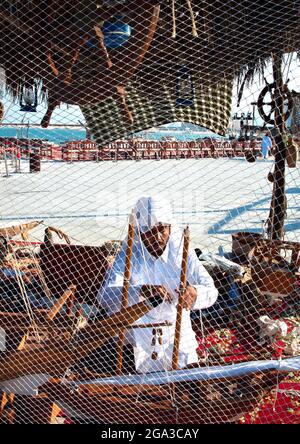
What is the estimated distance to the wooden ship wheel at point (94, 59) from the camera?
2197 mm

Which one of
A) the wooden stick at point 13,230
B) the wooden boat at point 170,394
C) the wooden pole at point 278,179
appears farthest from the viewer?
the wooden pole at point 278,179

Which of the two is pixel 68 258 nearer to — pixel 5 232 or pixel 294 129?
pixel 5 232

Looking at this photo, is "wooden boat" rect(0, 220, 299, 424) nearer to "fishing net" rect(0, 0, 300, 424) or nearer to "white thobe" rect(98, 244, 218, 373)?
"fishing net" rect(0, 0, 300, 424)

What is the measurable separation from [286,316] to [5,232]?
2208 millimetres

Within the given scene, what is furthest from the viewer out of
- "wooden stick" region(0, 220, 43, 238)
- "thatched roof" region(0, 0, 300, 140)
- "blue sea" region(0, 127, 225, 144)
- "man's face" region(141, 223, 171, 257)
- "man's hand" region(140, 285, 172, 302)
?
"blue sea" region(0, 127, 225, 144)

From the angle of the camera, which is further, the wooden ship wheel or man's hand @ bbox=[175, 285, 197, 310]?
the wooden ship wheel

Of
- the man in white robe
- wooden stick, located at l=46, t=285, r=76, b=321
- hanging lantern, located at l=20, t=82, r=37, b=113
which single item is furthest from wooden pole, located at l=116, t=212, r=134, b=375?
hanging lantern, located at l=20, t=82, r=37, b=113

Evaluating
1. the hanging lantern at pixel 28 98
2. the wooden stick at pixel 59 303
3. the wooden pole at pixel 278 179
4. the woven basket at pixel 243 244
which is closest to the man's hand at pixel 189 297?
the wooden stick at pixel 59 303

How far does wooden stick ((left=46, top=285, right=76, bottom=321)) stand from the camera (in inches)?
88.1

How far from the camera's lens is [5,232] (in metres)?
3.21

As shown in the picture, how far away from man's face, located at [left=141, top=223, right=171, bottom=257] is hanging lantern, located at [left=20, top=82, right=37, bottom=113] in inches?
60.7

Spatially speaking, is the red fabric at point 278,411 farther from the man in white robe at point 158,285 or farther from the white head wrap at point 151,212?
the white head wrap at point 151,212

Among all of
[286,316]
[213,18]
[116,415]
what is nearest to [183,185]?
[286,316]

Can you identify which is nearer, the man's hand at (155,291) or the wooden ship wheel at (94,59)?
the man's hand at (155,291)
